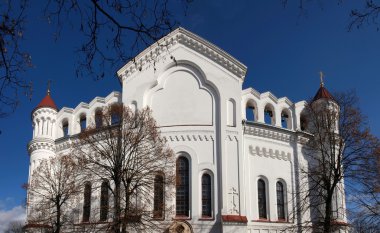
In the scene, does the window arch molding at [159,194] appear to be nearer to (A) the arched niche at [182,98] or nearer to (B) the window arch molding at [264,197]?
(A) the arched niche at [182,98]

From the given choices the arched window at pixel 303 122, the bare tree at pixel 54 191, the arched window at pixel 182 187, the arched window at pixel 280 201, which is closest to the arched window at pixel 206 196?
the arched window at pixel 182 187

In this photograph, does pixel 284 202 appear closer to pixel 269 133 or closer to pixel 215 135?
pixel 269 133

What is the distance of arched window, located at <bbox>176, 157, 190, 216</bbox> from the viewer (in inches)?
1089

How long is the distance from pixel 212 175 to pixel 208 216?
8.03ft

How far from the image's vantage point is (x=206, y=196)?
91.8 feet

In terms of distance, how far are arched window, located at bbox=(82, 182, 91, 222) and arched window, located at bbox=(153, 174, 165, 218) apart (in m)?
5.42

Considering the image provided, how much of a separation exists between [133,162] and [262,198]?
9173 mm

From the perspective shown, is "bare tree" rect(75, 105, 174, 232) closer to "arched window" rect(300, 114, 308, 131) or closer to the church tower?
the church tower

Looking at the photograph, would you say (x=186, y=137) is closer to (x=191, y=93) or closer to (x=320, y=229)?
(x=191, y=93)

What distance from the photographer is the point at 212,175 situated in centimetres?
2820

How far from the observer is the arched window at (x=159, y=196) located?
25.7 m

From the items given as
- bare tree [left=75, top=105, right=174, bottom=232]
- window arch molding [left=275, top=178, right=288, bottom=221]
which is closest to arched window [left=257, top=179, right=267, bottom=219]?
window arch molding [left=275, top=178, right=288, bottom=221]

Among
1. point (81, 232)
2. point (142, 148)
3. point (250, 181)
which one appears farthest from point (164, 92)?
point (81, 232)

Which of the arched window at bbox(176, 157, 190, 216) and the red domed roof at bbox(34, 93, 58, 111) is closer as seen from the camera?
the arched window at bbox(176, 157, 190, 216)
